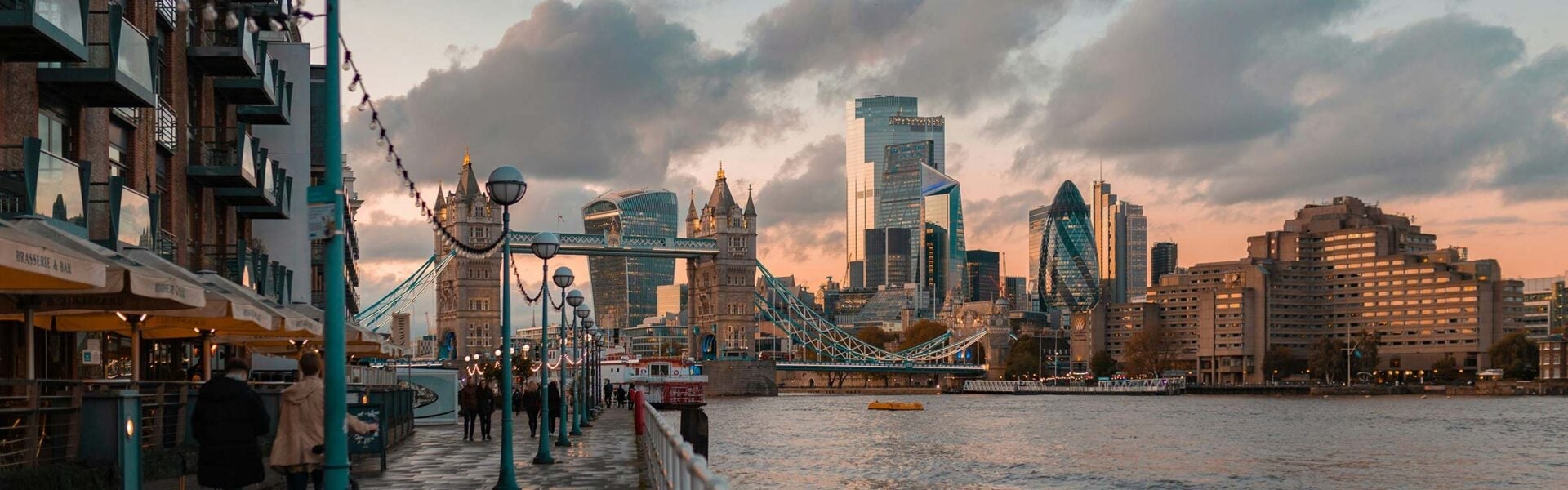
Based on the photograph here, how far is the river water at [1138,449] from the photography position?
150 ft

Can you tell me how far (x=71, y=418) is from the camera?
14469 millimetres

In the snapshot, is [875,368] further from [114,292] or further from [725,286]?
[114,292]

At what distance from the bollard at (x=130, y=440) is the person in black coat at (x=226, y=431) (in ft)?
3.80

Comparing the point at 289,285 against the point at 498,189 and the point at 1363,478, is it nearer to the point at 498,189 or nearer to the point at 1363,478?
the point at 498,189

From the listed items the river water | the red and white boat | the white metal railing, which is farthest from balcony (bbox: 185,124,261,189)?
the red and white boat

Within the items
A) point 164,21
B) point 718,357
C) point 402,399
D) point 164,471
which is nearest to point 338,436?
point 164,471

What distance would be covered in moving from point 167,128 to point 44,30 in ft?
39.6

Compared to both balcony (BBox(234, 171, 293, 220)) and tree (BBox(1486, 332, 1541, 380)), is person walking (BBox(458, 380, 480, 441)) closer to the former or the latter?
balcony (BBox(234, 171, 293, 220))

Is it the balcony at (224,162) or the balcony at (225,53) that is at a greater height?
the balcony at (225,53)

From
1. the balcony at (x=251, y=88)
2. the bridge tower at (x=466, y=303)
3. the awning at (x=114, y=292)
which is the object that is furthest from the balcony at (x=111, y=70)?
the bridge tower at (x=466, y=303)

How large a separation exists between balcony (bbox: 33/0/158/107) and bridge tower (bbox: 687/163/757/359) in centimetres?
15479

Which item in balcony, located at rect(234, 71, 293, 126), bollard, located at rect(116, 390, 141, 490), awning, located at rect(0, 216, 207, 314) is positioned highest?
balcony, located at rect(234, 71, 293, 126)

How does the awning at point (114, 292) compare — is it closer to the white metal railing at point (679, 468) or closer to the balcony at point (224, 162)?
the white metal railing at point (679, 468)

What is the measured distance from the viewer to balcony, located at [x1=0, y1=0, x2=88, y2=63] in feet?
62.9
